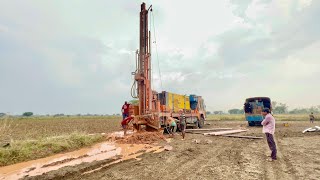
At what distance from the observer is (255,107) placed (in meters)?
26.9

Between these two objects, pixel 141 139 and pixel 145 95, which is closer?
pixel 141 139

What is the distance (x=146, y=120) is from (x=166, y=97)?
11.4 ft

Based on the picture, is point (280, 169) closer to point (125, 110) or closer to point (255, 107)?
point (125, 110)

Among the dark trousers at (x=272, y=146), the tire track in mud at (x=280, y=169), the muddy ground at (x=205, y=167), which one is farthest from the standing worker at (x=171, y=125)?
the tire track in mud at (x=280, y=169)

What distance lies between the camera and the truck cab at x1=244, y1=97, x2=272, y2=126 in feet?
86.6

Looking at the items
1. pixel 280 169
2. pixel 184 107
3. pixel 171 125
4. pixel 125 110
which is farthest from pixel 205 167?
pixel 184 107

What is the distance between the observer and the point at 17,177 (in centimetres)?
667

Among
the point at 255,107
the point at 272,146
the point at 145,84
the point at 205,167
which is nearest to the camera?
the point at 205,167

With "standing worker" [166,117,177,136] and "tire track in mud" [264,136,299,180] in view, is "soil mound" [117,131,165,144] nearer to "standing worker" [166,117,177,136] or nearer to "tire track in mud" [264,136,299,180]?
"standing worker" [166,117,177,136]

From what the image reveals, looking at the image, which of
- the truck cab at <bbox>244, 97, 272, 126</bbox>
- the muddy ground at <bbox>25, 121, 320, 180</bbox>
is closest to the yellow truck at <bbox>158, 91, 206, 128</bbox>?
the truck cab at <bbox>244, 97, 272, 126</bbox>

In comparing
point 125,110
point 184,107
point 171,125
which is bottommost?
point 171,125

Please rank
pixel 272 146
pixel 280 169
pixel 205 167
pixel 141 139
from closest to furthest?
pixel 280 169 < pixel 205 167 < pixel 272 146 < pixel 141 139

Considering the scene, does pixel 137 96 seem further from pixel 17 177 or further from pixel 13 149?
pixel 17 177

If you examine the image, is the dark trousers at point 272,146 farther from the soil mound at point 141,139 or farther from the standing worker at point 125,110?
the standing worker at point 125,110
